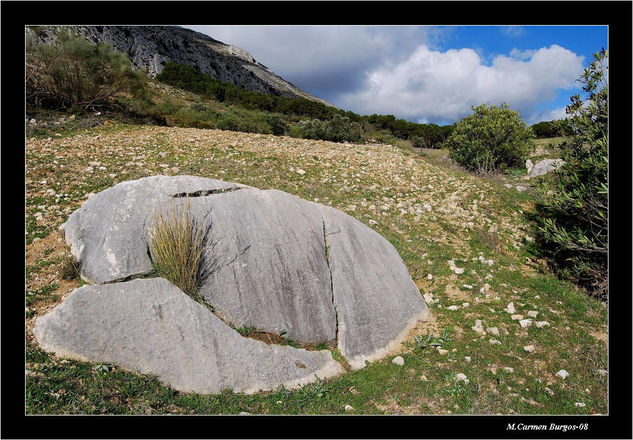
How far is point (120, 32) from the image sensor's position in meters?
38.6

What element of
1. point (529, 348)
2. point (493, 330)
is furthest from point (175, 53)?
point (529, 348)

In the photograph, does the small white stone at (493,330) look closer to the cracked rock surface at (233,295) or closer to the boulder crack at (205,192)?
the cracked rock surface at (233,295)

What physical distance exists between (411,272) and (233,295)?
3.49 metres

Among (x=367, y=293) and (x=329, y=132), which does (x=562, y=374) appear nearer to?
(x=367, y=293)

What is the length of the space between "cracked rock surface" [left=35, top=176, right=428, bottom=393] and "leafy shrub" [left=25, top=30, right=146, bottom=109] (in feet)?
36.4

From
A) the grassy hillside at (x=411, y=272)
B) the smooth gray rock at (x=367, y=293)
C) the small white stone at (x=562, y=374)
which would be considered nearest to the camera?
the grassy hillside at (x=411, y=272)

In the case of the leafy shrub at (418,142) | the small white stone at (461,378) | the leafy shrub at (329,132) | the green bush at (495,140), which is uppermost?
the leafy shrub at (418,142)

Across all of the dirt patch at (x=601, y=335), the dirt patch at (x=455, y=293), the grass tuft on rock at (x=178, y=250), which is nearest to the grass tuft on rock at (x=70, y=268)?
the grass tuft on rock at (x=178, y=250)

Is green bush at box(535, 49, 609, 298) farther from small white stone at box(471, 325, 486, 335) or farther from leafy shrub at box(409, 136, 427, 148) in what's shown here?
leafy shrub at box(409, 136, 427, 148)

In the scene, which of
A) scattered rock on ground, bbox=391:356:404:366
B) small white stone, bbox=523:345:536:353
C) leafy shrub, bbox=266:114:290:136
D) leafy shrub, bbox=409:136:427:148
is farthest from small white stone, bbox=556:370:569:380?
leafy shrub, bbox=409:136:427:148

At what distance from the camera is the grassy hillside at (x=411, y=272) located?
3.42m

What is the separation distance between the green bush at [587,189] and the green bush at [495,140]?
28.0ft

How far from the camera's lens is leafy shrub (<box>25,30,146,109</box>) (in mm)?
12422

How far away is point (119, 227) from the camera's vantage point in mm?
4289
